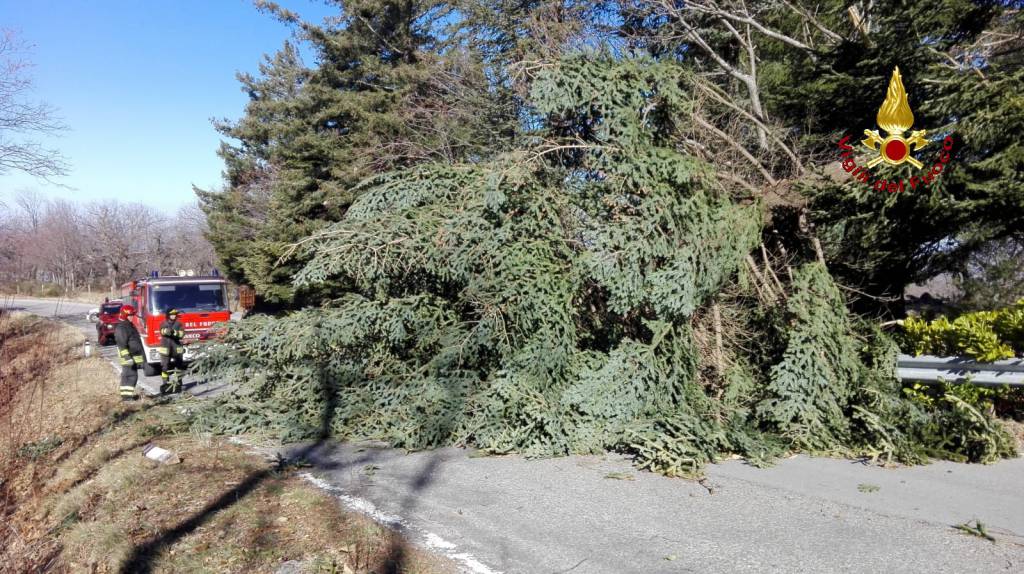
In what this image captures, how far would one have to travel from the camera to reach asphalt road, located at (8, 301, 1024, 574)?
4.38 m

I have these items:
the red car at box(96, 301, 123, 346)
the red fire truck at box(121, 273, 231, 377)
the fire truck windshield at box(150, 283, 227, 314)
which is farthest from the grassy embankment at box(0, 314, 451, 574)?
the red car at box(96, 301, 123, 346)

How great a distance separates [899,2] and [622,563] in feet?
27.3

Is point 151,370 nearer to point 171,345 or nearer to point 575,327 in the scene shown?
point 171,345

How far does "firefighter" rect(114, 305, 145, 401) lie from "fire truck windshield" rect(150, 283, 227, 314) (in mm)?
3783

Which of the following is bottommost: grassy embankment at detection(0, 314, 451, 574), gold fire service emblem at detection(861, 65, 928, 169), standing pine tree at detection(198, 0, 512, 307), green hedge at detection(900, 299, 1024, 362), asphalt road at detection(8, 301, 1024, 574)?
grassy embankment at detection(0, 314, 451, 574)

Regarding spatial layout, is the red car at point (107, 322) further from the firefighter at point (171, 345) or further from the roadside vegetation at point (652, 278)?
the roadside vegetation at point (652, 278)

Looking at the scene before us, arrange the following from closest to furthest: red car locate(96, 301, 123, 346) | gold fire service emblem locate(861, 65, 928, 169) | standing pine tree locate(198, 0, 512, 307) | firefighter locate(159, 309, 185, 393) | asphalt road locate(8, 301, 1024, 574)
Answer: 1. asphalt road locate(8, 301, 1024, 574)
2. gold fire service emblem locate(861, 65, 928, 169)
3. firefighter locate(159, 309, 185, 393)
4. standing pine tree locate(198, 0, 512, 307)
5. red car locate(96, 301, 123, 346)

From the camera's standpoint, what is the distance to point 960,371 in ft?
23.1

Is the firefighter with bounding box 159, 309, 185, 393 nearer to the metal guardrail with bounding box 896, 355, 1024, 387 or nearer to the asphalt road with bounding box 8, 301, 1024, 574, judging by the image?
the asphalt road with bounding box 8, 301, 1024, 574

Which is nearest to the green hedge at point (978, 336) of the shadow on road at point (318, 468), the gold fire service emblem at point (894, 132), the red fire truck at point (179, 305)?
the gold fire service emblem at point (894, 132)

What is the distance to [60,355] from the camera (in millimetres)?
18422

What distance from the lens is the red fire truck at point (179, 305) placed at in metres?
15.2

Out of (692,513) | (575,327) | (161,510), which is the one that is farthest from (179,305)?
(692,513)

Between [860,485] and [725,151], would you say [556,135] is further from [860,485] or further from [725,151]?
[860,485]
